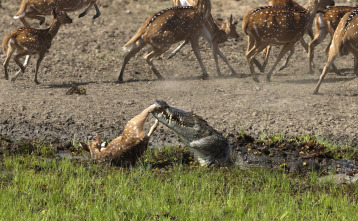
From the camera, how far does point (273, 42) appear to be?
40.1ft

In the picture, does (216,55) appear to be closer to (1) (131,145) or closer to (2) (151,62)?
(2) (151,62)

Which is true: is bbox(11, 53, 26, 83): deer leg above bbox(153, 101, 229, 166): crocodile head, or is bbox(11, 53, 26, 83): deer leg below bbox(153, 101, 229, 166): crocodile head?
below

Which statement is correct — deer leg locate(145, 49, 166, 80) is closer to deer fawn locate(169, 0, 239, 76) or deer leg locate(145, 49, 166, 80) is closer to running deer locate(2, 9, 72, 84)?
deer fawn locate(169, 0, 239, 76)

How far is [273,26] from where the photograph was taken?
12000mm

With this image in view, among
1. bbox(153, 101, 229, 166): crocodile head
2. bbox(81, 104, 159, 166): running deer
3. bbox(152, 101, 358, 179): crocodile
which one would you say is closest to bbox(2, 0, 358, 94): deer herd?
bbox(152, 101, 358, 179): crocodile

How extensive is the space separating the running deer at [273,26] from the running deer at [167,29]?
2.42ft

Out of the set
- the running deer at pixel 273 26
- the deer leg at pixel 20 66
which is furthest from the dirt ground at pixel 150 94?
the running deer at pixel 273 26

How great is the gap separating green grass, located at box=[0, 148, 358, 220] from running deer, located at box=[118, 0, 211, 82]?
13.1 ft

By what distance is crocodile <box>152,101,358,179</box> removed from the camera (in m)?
7.96

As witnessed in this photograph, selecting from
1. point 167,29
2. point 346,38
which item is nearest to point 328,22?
point 346,38

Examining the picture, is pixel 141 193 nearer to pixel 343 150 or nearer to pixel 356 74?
pixel 343 150

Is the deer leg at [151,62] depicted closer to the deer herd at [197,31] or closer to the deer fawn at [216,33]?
the deer herd at [197,31]

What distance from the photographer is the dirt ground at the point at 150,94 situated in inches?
379

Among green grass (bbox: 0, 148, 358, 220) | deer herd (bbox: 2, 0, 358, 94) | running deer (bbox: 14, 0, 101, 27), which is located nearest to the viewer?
green grass (bbox: 0, 148, 358, 220)
